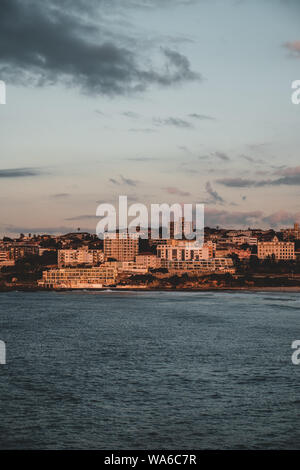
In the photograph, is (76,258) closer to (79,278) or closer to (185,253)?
(79,278)

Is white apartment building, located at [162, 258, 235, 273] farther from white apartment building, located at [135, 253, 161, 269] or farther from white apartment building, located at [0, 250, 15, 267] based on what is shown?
white apartment building, located at [0, 250, 15, 267]

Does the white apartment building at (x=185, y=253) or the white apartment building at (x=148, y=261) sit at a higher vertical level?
the white apartment building at (x=185, y=253)

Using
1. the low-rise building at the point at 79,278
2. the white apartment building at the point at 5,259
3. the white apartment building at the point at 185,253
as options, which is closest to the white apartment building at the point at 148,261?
the white apartment building at the point at 185,253

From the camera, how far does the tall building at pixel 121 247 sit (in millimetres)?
110519

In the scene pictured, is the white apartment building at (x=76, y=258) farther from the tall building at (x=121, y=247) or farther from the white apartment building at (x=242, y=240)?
the white apartment building at (x=242, y=240)

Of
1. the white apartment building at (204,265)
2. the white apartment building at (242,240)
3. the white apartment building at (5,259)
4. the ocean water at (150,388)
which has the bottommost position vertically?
the ocean water at (150,388)

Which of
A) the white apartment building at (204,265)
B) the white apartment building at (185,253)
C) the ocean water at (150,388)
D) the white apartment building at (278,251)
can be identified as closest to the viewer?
the ocean water at (150,388)

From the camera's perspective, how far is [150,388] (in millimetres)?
17078

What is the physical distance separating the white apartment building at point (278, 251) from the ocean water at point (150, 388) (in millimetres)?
71197

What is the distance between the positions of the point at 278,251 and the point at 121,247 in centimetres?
2876

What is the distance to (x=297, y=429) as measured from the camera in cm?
1315

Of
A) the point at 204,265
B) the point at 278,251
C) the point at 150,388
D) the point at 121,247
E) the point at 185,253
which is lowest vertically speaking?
the point at 150,388

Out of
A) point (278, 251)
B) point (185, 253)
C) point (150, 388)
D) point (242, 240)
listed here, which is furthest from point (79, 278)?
point (150, 388)
